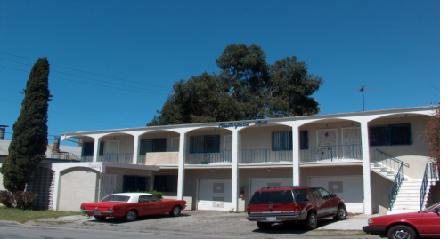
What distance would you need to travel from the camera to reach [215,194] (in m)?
31.4

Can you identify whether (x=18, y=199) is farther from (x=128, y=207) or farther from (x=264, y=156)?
(x=264, y=156)

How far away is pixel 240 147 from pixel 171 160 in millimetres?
4689

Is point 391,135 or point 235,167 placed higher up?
point 391,135

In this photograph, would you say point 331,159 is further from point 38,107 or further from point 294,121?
point 38,107

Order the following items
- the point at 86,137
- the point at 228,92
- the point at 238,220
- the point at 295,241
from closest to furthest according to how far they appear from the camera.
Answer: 1. the point at 295,241
2. the point at 238,220
3. the point at 86,137
4. the point at 228,92

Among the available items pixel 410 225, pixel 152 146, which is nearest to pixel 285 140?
pixel 152 146

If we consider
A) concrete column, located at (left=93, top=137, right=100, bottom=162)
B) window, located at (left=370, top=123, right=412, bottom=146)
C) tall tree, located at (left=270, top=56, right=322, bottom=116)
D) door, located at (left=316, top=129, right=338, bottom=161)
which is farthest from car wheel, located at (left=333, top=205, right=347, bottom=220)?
tall tree, located at (left=270, top=56, right=322, bottom=116)

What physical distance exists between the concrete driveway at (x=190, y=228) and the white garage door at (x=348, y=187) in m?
6.21

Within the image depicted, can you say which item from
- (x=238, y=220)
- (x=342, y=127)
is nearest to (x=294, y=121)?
(x=342, y=127)

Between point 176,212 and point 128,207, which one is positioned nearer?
point 128,207

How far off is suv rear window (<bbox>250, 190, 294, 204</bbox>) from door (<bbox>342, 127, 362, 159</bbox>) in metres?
9.58

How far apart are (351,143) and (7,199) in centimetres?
2020

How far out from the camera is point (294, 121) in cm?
2725

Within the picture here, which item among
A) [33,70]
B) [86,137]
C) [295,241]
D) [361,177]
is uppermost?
[33,70]
